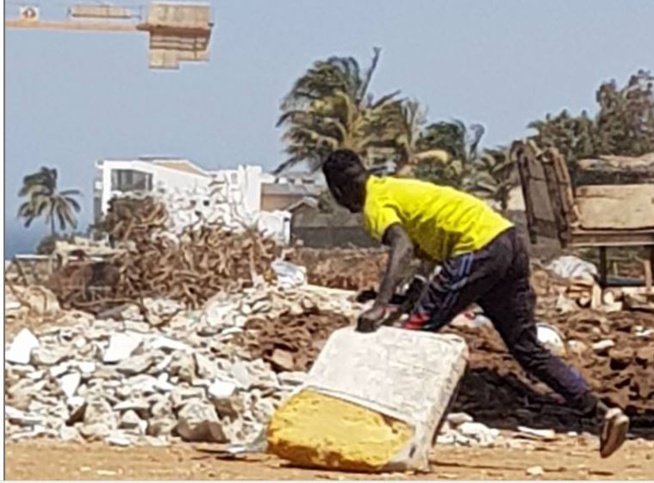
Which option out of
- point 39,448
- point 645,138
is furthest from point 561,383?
point 645,138

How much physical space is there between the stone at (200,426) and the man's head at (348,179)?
1.14 metres

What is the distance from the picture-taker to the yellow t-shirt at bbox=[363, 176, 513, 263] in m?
7.03

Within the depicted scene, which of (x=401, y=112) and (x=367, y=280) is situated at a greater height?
(x=401, y=112)

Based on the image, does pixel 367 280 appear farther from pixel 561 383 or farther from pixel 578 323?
pixel 561 383

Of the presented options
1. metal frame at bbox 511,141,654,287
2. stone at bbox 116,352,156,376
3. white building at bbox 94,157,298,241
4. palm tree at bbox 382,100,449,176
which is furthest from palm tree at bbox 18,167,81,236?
metal frame at bbox 511,141,654,287

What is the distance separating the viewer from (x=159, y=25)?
771cm

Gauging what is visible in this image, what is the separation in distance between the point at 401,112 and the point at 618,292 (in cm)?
211

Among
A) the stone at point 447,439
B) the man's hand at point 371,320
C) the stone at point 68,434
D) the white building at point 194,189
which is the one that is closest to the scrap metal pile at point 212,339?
the stone at point 68,434

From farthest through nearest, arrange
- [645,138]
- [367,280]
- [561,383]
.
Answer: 1. [645,138]
2. [367,280]
3. [561,383]

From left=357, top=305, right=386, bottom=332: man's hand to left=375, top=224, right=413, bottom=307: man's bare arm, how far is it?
0.10 ft

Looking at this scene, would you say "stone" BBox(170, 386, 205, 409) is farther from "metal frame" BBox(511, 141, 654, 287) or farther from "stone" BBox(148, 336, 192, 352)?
"metal frame" BBox(511, 141, 654, 287)

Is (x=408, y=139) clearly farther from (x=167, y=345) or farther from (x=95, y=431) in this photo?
(x=95, y=431)

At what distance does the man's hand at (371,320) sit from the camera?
22.8ft

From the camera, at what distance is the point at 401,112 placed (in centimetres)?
823
